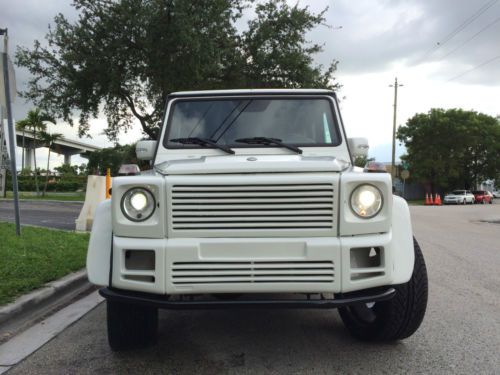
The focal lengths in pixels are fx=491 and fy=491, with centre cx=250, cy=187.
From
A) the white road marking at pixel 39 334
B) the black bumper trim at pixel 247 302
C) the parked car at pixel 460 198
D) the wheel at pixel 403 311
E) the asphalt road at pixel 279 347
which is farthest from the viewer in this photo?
the parked car at pixel 460 198

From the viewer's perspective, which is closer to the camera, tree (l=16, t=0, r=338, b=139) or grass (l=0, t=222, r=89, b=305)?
grass (l=0, t=222, r=89, b=305)

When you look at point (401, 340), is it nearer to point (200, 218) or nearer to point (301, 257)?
point (301, 257)

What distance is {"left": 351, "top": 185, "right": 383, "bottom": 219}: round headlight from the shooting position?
3.04m

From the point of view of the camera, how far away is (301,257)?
295 centimetres

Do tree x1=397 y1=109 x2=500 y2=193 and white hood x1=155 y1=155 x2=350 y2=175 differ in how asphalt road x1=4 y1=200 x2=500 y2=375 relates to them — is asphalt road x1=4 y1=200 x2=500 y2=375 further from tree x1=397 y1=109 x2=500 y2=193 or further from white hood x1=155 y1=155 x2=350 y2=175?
tree x1=397 y1=109 x2=500 y2=193

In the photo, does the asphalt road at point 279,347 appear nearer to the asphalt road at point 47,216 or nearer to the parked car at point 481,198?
the asphalt road at point 47,216

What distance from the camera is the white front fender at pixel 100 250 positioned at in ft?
10.2

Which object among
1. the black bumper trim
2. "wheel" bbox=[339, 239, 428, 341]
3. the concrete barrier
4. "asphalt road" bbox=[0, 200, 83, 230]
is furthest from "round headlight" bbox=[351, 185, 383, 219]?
"asphalt road" bbox=[0, 200, 83, 230]

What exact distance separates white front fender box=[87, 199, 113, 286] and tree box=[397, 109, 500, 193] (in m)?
49.5

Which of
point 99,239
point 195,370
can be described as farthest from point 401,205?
point 99,239

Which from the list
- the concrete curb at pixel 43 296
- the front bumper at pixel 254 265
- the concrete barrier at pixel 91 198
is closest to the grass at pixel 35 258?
the concrete curb at pixel 43 296

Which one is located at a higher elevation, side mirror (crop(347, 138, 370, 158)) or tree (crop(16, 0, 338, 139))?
tree (crop(16, 0, 338, 139))

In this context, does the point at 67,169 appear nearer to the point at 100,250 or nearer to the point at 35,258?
the point at 35,258

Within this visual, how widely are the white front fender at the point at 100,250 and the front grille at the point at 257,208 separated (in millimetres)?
511
